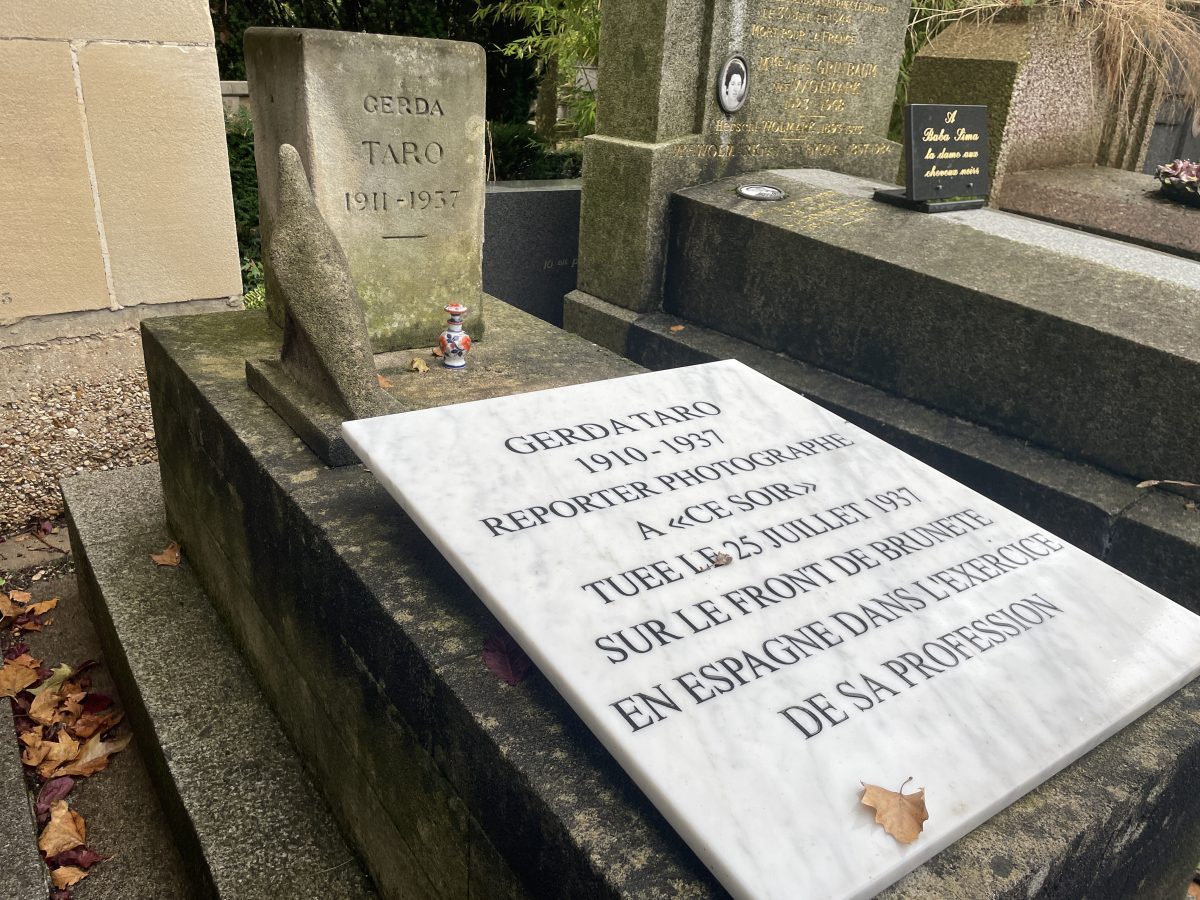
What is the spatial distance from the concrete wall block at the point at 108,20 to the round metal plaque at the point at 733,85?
7.77 ft

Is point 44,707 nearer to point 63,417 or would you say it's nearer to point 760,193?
point 63,417

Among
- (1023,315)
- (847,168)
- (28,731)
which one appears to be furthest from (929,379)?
(28,731)

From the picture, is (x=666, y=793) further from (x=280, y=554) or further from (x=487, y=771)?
(x=280, y=554)

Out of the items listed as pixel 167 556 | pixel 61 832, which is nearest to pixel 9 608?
pixel 167 556

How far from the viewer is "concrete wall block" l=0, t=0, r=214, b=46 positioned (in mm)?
3518

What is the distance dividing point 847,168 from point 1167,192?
2165mm

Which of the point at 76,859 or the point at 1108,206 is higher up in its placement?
the point at 1108,206

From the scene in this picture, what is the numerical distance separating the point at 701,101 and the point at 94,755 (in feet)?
11.8

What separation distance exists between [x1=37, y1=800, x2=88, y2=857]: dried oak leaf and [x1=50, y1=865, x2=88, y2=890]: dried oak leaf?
60 millimetres

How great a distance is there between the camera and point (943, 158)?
3.99m

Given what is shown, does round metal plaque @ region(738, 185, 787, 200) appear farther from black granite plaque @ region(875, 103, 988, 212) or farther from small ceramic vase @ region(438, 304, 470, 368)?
small ceramic vase @ region(438, 304, 470, 368)

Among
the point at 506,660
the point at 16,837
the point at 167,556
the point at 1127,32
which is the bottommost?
the point at 16,837

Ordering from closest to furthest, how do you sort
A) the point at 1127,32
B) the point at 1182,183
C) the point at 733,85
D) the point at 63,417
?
1. the point at 63,417
2. the point at 733,85
3. the point at 1182,183
4. the point at 1127,32

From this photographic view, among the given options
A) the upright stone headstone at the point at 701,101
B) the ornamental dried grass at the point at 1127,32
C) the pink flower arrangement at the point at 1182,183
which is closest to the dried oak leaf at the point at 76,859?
the upright stone headstone at the point at 701,101
